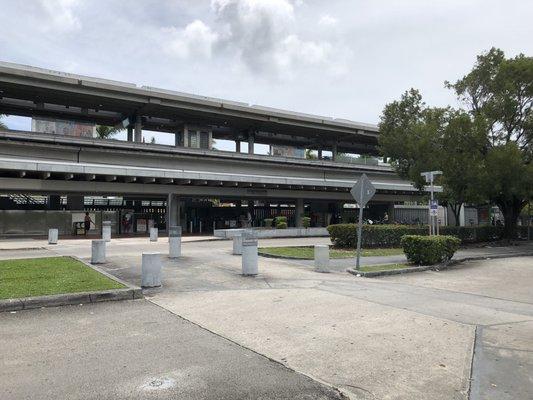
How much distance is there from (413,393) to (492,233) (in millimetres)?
28073

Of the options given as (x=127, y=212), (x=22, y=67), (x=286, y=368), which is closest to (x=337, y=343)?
(x=286, y=368)

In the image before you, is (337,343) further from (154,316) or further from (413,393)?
(154,316)

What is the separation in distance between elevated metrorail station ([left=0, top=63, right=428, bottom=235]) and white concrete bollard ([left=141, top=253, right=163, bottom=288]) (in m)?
21.9

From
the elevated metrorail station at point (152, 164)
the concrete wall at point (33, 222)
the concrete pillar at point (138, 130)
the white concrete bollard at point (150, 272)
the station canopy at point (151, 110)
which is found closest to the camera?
the white concrete bollard at point (150, 272)

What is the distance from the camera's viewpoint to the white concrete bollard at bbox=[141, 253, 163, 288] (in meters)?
10.0

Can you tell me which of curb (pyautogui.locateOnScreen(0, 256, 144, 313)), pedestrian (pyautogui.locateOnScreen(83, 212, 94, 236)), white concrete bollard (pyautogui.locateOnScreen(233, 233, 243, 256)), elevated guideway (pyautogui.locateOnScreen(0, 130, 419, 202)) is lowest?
curb (pyautogui.locateOnScreen(0, 256, 144, 313))

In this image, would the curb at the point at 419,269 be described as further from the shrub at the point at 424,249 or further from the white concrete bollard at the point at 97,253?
the white concrete bollard at the point at 97,253

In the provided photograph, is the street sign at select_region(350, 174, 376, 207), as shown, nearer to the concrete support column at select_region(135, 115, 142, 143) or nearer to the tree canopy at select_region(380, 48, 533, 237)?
the tree canopy at select_region(380, 48, 533, 237)

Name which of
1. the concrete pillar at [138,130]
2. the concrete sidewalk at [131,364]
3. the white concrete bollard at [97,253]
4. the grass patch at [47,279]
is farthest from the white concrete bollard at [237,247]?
the concrete pillar at [138,130]

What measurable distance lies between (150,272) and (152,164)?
28.6 metres

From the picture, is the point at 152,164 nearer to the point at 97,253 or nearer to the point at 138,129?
the point at 138,129

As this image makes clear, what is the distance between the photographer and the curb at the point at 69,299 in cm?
768

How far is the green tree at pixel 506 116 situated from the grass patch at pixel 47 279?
20.2 metres

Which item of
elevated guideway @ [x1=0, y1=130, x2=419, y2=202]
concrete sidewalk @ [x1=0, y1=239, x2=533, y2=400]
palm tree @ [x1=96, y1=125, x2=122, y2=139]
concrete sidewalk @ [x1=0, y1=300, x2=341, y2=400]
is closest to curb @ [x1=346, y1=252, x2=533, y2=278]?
concrete sidewalk @ [x1=0, y1=239, x2=533, y2=400]
